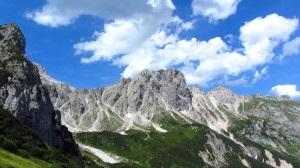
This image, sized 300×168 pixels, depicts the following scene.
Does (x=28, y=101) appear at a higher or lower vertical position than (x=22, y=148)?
higher

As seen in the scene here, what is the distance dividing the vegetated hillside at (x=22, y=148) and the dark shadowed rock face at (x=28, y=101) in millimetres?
22988

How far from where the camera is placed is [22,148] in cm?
11944

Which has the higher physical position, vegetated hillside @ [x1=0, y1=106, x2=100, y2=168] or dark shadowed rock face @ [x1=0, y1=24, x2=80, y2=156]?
dark shadowed rock face @ [x1=0, y1=24, x2=80, y2=156]

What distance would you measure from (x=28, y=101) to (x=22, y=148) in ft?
167

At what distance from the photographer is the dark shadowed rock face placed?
15688 centimetres

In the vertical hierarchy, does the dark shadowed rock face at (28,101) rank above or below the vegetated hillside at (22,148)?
above

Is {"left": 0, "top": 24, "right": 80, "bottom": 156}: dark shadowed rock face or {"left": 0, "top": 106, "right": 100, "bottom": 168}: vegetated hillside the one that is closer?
{"left": 0, "top": 106, "right": 100, "bottom": 168}: vegetated hillside

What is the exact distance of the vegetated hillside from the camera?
10066 centimetres

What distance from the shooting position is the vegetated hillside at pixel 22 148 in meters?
101

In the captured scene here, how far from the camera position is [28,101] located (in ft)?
549

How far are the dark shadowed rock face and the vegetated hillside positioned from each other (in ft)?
75.4

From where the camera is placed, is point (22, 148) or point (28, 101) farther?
point (28, 101)

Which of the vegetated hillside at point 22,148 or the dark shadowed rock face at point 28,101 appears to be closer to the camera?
the vegetated hillside at point 22,148

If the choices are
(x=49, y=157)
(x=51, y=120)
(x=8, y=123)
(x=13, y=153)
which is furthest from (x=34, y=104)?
(x=13, y=153)
